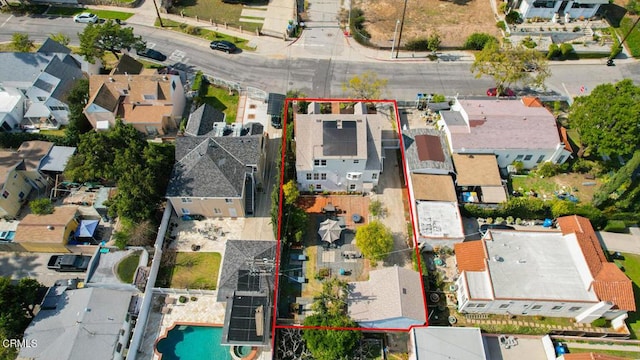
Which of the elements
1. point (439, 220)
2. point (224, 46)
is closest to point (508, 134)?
point (439, 220)

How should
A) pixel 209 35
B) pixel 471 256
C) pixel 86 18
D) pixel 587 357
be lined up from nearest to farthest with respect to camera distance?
pixel 587 357, pixel 471 256, pixel 209 35, pixel 86 18

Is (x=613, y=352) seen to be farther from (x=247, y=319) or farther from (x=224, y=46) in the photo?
(x=224, y=46)

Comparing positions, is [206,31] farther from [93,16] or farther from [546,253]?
[546,253]

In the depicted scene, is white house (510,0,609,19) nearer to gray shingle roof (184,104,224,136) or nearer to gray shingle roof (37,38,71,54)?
gray shingle roof (184,104,224,136)

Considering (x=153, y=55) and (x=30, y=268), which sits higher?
(x=153, y=55)

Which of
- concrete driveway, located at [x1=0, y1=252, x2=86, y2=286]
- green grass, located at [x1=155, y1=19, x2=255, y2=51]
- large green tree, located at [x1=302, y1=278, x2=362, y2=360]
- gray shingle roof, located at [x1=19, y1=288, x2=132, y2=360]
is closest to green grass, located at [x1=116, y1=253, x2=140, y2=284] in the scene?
gray shingle roof, located at [x1=19, y1=288, x2=132, y2=360]

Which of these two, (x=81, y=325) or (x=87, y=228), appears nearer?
(x=81, y=325)
